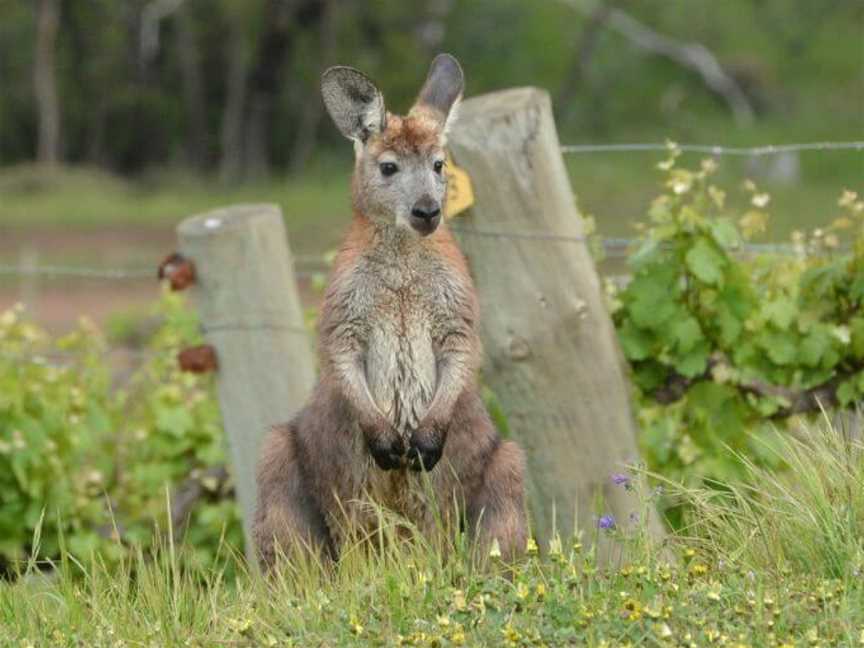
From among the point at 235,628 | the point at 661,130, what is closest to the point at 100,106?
the point at 661,130

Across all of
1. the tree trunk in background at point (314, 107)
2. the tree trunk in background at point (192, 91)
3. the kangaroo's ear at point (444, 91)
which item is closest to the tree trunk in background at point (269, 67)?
the tree trunk in background at point (314, 107)

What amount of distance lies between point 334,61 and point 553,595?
24664 mm

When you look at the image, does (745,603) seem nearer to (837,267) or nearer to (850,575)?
(850,575)

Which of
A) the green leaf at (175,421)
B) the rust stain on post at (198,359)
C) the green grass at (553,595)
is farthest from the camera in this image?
the green leaf at (175,421)

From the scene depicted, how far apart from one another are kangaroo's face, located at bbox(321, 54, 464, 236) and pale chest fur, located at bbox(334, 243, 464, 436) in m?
0.15

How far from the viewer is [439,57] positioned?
7.24 metres

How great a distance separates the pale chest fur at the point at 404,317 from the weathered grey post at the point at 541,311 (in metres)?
0.96

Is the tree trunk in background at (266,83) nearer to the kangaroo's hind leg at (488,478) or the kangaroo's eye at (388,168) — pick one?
the kangaroo's eye at (388,168)

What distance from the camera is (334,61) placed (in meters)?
29.8

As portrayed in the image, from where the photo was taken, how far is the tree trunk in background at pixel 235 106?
3081 centimetres

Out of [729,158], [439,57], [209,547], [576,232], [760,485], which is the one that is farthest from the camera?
[729,158]

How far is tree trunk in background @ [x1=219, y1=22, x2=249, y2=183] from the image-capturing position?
30812 mm

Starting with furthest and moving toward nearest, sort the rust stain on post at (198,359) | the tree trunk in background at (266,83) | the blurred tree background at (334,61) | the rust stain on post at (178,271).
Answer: the blurred tree background at (334,61) → the tree trunk in background at (266,83) → the rust stain on post at (198,359) → the rust stain on post at (178,271)

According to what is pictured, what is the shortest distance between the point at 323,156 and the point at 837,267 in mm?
24205
